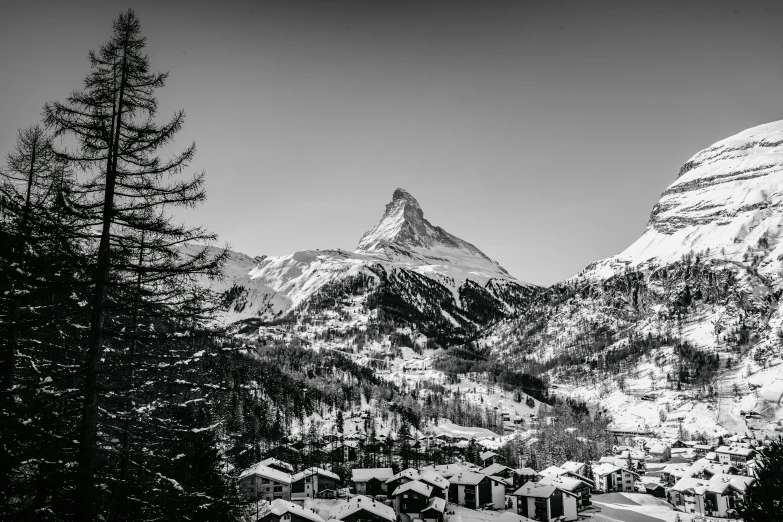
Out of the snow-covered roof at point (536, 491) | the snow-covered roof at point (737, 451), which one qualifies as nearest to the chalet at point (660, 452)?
the snow-covered roof at point (737, 451)

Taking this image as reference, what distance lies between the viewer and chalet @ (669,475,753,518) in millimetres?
69625

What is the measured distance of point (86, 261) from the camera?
11.4 meters

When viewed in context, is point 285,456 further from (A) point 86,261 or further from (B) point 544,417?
(B) point 544,417

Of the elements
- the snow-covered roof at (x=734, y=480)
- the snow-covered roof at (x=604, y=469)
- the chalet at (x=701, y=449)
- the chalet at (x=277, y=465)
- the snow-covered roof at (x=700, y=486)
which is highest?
the chalet at (x=277, y=465)

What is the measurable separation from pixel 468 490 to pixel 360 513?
25669mm

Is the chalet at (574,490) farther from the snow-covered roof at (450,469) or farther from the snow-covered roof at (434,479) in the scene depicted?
the snow-covered roof at (434,479)

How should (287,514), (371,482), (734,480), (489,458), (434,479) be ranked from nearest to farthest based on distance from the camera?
(287,514) → (434,479) → (371,482) → (734,480) → (489,458)

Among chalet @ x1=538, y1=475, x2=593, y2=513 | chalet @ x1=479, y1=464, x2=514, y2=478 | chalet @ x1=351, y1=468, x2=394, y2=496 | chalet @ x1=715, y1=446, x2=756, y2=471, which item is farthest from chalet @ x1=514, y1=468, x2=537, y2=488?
chalet @ x1=715, y1=446, x2=756, y2=471

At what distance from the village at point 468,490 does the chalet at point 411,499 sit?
0.11m

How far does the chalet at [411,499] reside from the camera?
2415 inches

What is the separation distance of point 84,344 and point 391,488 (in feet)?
205

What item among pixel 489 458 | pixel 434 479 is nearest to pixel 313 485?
pixel 434 479

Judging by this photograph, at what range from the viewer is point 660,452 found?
132750 mm

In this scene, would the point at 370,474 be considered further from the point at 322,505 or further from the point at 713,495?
the point at 713,495
